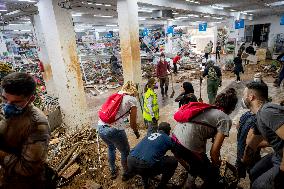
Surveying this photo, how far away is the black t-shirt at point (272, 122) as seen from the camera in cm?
219

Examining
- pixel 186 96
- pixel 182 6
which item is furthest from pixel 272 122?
pixel 182 6

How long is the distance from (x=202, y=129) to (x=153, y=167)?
0.93m

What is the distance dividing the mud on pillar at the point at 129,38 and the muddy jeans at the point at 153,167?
4363 mm

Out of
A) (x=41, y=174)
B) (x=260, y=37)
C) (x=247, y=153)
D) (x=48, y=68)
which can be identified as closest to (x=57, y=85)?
(x=48, y=68)

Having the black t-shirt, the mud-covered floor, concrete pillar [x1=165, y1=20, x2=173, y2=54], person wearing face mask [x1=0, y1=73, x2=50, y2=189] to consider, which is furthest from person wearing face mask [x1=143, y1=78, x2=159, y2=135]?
concrete pillar [x1=165, y1=20, x2=173, y2=54]

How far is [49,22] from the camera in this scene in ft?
20.2

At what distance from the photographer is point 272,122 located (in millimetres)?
2219

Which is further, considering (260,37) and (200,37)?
(200,37)

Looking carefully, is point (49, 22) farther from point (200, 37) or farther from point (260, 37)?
point (200, 37)

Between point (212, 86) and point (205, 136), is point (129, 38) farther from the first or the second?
point (205, 136)

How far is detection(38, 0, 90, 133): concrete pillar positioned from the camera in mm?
6086

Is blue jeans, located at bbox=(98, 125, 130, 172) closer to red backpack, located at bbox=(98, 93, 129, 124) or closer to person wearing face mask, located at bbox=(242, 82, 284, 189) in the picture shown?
red backpack, located at bbox=(98, 93, 129, 124)

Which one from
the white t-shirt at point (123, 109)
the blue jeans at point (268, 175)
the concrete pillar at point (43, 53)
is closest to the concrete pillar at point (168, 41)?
the concrete pillar at point (43, 53)

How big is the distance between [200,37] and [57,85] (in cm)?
2987
